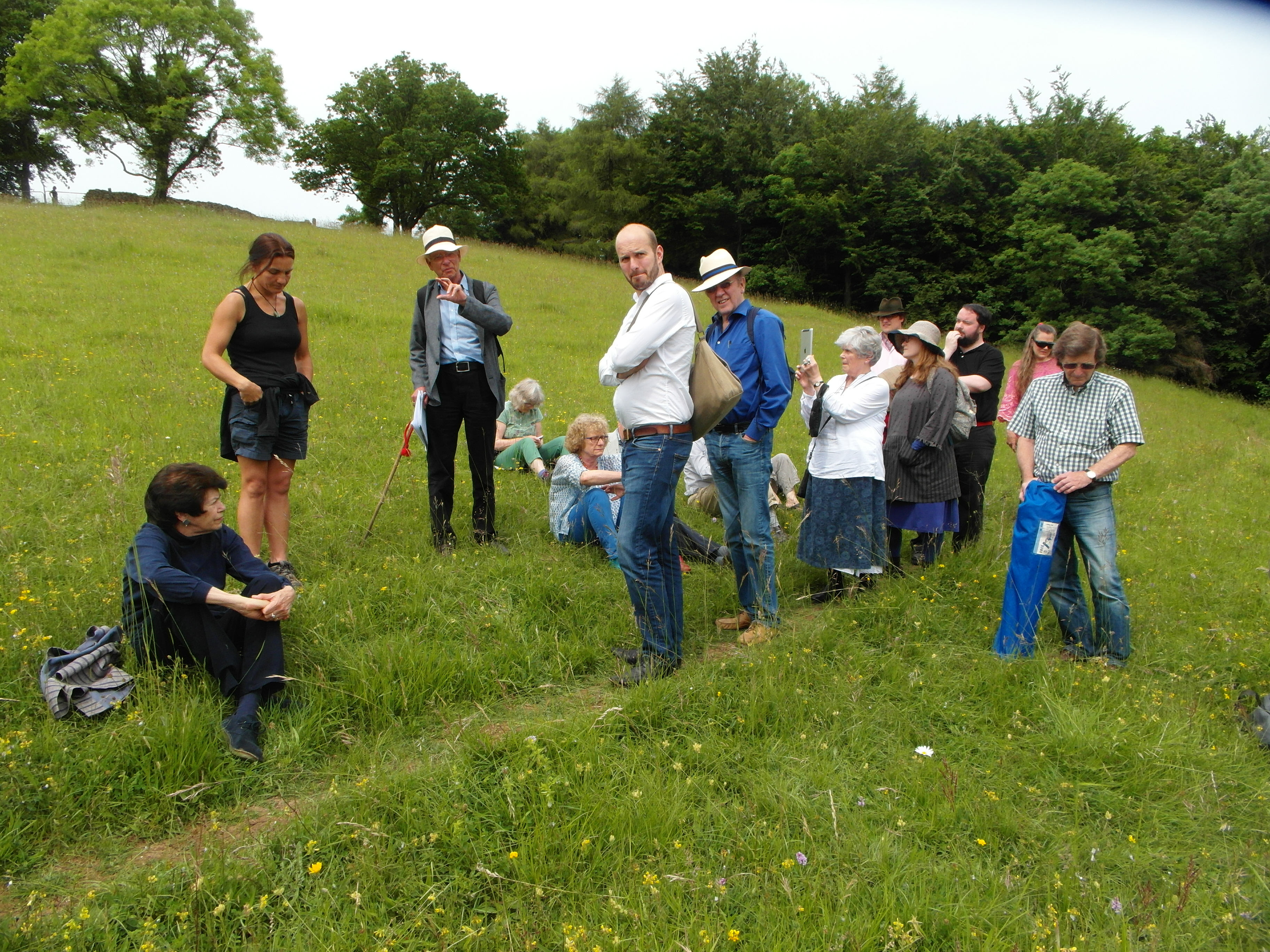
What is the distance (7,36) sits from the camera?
40500mm

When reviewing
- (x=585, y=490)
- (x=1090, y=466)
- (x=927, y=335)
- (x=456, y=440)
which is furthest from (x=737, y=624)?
(x=927, y=335)

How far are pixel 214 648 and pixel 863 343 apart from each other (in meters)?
4.07

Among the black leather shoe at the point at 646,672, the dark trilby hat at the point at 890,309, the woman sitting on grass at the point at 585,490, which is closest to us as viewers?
the black leather shoe at the point at 646,672

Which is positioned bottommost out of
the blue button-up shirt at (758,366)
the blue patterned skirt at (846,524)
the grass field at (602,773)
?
the grass field at (602,773)

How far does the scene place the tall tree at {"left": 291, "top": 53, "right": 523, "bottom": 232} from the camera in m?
48.0

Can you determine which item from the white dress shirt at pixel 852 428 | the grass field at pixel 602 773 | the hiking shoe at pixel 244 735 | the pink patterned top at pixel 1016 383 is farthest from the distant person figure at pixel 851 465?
the hiking shoe at pixel 244 735

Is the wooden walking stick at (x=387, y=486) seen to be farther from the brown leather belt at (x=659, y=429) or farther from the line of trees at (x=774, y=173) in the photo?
the line of trees at (x=774, y=173)

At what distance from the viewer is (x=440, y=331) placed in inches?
216

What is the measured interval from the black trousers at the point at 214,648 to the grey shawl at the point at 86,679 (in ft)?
0.40

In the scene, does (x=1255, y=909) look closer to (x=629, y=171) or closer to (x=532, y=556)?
(x=532, y=556)

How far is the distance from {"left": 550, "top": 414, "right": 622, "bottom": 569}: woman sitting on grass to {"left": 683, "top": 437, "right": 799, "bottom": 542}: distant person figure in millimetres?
1202

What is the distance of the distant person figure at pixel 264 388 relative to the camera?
4633 mm

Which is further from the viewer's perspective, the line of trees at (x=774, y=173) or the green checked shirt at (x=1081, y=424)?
the line of trees at (x=774, y=173)

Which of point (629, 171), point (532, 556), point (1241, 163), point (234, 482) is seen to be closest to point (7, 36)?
point (629, 171)
